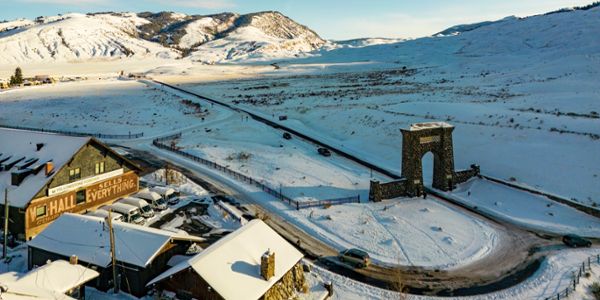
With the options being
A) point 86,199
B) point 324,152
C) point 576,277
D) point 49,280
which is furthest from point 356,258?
point 324,152

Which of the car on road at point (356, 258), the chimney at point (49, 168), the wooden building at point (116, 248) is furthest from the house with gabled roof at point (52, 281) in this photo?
the car on road at point (356, 258)

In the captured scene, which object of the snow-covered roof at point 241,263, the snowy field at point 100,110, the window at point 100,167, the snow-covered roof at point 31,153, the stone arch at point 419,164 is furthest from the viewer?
the snowy field at point 100,110

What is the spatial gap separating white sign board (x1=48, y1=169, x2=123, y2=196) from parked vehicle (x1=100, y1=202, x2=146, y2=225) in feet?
9.84

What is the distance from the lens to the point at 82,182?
35.0 m

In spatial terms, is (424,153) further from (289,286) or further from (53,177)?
(53,177)

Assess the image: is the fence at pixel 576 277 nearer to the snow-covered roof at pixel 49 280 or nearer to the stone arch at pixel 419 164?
the stone arch at pixel 419 164

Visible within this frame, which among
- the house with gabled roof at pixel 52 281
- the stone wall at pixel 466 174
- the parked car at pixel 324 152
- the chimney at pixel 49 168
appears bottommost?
the house with gabled roof at pixel 52 281

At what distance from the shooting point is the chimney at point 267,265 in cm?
2148

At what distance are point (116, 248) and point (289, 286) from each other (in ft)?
33.0

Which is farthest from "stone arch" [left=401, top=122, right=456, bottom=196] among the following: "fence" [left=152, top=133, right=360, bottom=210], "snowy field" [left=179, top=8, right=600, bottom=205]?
"fence" [left=152, top=133, right=360, bottom=210]

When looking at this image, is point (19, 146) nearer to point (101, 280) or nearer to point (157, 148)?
point (101, 280)

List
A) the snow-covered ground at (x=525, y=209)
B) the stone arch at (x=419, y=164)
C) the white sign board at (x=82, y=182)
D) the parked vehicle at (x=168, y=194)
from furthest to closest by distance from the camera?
1. the stone arch at (x=419, y=164)
2. the parked vehicle at (x=168, y=194)
3. the snow-covered ground at (x=525, y=209)
4. the white sign board at (x=82, y=182)

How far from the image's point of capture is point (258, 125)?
74.4 m

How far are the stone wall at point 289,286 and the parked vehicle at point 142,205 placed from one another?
52.1ft
